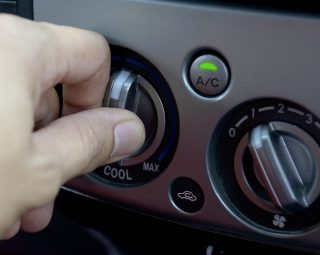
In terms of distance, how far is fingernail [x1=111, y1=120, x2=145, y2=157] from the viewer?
53cm

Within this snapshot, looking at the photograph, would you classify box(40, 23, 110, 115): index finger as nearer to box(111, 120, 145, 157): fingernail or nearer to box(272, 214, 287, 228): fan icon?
box(111, 120, 145, 157): fingernail

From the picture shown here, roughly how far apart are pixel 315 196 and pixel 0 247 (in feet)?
1.18

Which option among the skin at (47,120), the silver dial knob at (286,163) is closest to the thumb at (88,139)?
the skin at (47,120)

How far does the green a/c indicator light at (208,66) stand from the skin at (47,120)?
8 cm

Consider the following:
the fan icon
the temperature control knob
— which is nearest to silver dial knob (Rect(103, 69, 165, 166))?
the temperature control knob

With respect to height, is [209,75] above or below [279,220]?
above

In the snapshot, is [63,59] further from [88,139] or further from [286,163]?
[286,163]

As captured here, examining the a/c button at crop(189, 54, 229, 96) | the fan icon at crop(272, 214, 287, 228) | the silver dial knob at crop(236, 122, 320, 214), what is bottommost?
the fan icon at crop(272, 214, 287, 228)

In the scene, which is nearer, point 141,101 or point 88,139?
point 88,139

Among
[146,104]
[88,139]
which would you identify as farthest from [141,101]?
[88,139]

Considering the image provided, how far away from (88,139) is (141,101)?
118 mm

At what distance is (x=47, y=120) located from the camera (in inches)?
23.3

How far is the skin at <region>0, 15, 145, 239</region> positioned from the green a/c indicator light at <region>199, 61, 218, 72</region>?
0.08 metres

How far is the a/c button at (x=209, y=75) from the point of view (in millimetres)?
535
